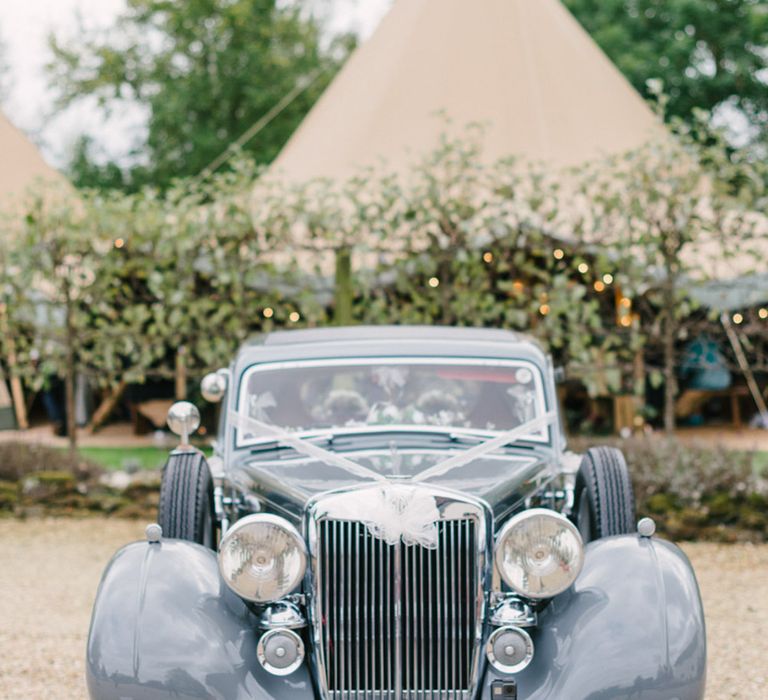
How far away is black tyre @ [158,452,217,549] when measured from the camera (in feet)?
15.4

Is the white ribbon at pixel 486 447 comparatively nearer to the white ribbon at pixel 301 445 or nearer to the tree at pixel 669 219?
the white ribbon at pixel 301 445

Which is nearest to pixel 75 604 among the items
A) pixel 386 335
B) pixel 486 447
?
pixel 386 335

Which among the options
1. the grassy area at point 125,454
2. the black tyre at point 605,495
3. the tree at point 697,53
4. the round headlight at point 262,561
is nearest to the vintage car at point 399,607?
the round headlight at point 262,561

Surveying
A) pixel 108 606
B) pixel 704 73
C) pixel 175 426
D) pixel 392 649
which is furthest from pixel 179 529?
pixel 704 73

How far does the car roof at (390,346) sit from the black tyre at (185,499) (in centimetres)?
52

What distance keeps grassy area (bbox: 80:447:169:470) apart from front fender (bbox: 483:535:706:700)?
842 cm

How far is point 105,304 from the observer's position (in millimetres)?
10031

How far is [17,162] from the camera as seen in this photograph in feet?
53.9

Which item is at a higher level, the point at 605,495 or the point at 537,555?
the point at 537,555

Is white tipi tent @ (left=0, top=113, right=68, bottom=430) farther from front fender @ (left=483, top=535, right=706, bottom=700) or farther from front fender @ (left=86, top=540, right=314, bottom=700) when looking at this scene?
front fender @ (left=483, top=535, right=706, bottom=700)

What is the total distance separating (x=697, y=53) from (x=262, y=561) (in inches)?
839

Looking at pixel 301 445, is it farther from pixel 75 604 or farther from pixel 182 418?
pixel 75 604

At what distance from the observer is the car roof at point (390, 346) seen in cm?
489

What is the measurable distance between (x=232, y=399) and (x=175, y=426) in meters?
0.33
